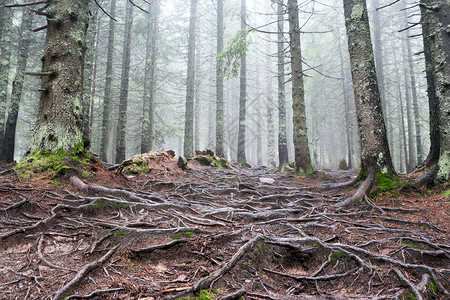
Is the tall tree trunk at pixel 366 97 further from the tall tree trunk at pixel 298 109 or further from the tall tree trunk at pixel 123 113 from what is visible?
the tall tree trunk at pixel 123 113

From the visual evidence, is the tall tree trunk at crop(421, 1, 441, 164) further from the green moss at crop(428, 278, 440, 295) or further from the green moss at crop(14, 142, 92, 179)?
the green moss at crop(14, 142, 92, 179)

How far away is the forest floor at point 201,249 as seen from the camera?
1.71 metres

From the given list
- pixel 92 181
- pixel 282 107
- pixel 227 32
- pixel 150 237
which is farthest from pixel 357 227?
pixel 227 32

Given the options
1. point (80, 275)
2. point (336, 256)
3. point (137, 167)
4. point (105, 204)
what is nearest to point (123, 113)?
point (137, 167)

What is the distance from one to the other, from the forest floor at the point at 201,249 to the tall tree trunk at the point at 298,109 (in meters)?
4.47

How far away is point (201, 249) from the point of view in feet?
7.39

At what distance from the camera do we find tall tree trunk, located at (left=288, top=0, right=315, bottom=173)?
8.34m

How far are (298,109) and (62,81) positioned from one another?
706cm

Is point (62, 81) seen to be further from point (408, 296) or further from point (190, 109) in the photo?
point (190, 109)

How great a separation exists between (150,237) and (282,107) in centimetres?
1034

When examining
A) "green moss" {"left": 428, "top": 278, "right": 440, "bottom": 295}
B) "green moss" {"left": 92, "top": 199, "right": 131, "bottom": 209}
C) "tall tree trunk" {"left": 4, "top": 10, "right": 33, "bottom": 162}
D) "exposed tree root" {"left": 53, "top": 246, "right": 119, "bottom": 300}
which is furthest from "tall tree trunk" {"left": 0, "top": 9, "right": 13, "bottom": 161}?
"green moss" {"left": 428, "top": 278, "right": 440, "bottom": 295}

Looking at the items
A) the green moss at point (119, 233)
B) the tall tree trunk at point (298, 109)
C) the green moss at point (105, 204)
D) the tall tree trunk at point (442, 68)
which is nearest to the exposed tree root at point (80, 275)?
the green moss at point (119, 233)

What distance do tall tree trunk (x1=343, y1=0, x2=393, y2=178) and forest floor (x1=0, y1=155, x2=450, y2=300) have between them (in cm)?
104

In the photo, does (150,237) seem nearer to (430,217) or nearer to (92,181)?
(92,181)
